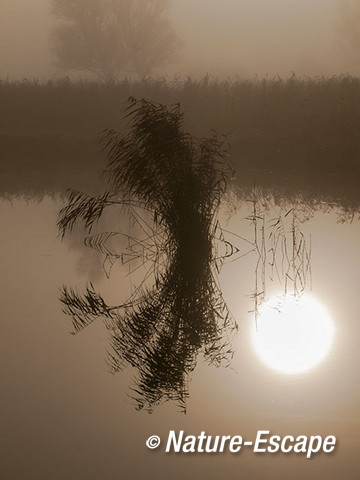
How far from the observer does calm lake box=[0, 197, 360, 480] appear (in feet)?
9.87

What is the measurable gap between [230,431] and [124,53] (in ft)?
78.3

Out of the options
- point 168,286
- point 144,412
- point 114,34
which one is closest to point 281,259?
point 168,286

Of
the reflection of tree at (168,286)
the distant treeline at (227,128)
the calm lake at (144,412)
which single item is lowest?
the calm lake at (144,412)

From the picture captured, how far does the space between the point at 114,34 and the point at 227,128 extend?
12777 mm

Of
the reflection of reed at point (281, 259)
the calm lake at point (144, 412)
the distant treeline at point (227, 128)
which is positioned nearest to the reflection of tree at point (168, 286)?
the calm lake at point (144, 412)

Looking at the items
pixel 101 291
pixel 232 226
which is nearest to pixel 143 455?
pixel 101 291

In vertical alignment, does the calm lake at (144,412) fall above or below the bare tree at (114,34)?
below

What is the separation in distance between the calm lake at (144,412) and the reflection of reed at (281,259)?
0.09 metres

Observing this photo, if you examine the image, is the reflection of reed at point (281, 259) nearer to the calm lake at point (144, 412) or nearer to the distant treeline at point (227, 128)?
the calm lake at point (144, 412)

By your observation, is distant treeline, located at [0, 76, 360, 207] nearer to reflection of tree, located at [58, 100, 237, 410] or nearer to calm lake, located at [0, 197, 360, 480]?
reflection of tree, located at [58, 100, 237, 410]

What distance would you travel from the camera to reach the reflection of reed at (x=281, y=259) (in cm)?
553

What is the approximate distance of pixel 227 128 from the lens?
14.5 metres

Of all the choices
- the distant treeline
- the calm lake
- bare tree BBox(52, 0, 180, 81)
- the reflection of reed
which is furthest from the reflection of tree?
bare tree BBox(52, 0, 180, 81)

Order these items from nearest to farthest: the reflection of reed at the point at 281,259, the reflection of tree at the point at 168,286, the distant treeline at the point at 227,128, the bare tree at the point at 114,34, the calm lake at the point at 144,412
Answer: the calm lake at the point at 144,412, the reflection of tree at the point at 168,286, the reflection of reed at the point at 281,259, the distant treeline at the point at 227,128, the bare tree at the point at 114,34
